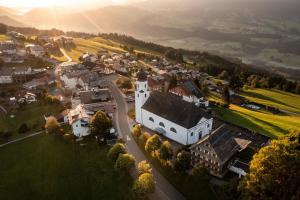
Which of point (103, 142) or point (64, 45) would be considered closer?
point (103, 142)

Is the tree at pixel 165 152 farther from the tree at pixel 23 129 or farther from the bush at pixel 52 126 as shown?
the tree at pixel 23 129

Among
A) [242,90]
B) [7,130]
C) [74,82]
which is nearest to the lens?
[7,130]

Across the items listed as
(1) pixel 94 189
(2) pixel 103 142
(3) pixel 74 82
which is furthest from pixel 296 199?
(3) pixel 74 82

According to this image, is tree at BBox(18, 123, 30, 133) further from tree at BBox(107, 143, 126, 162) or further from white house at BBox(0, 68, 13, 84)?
white house at BBox(0, 68, 13, 84)

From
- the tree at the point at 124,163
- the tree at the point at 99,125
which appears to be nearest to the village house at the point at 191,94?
the tree at the point at 99,125

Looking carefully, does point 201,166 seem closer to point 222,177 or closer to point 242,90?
point 222,177

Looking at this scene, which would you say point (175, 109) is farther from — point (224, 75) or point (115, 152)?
point (224, 75)
